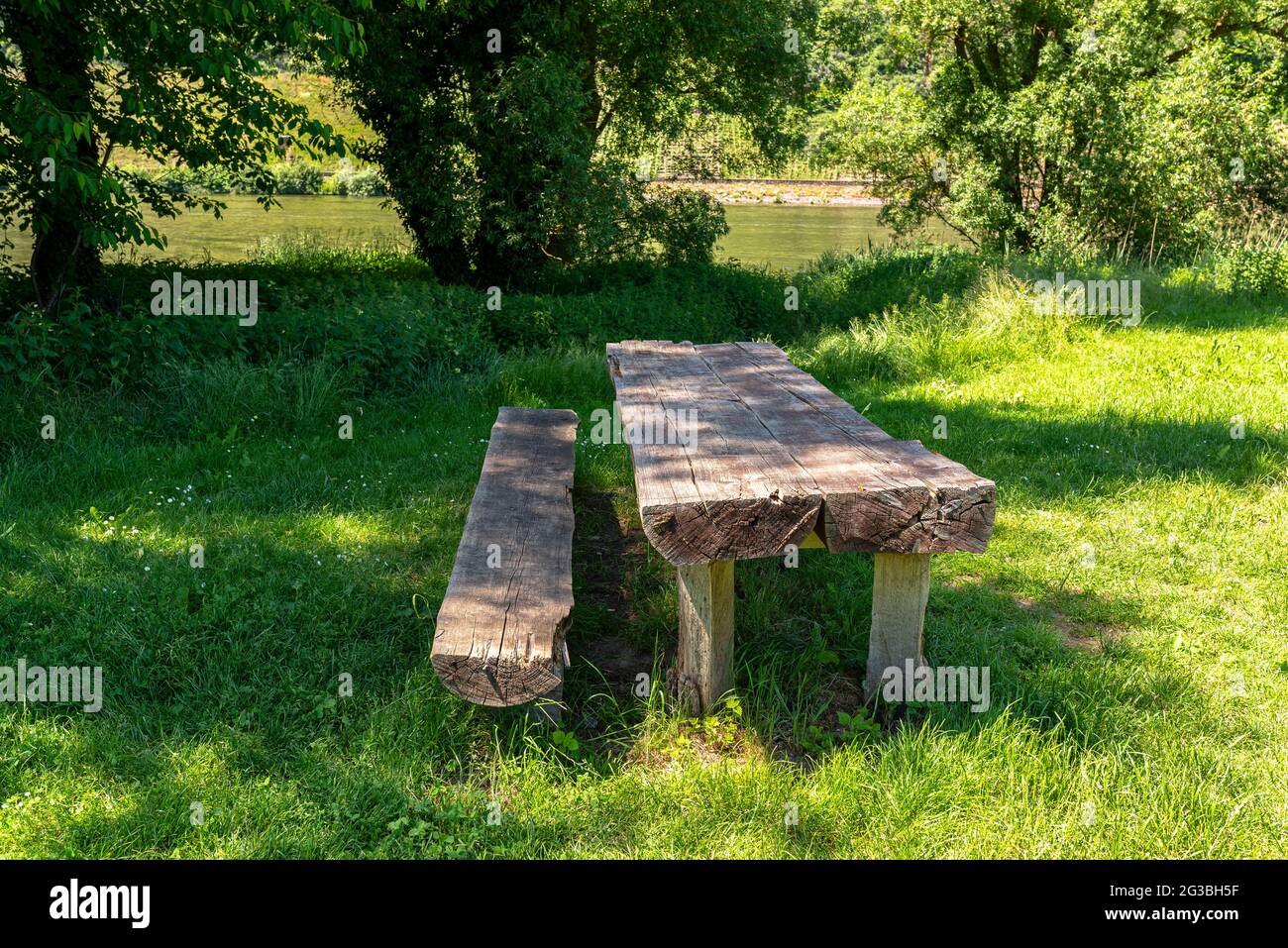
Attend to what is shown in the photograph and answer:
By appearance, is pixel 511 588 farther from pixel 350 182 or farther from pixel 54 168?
pixel 350 182

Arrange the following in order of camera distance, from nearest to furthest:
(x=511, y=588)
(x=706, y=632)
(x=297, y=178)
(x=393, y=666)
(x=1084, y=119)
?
(x=706, y=632) → (x=511, y=588) → (x=393, y=666) → (x=1084, y=119) → (x=297, y=178)

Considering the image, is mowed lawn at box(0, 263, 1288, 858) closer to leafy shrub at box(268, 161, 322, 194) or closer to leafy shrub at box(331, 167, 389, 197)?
leafy shrub at box(331, 167, 389, 197)

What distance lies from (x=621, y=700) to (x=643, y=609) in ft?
2.50

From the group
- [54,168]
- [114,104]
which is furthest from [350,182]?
[54,168]

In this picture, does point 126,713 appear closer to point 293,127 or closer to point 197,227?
point 293,127

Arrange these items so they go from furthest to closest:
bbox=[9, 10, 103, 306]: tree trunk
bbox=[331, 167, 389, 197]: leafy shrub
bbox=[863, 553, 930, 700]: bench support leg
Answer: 1. bbox=[331, 167, 389, 197]: leafy shrub
2. bbox=[9, 10, 103, 306]: tree trunk
3. bbox=[863, 553, 930, 700]: bench support leg

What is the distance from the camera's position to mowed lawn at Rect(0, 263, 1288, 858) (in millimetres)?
2850

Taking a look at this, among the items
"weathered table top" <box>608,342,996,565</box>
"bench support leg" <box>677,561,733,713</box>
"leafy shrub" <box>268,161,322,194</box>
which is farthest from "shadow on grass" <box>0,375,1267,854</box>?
"leafy shrub" <box>268,161,322,194</box>

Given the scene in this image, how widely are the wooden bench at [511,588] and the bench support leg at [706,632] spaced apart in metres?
0.42

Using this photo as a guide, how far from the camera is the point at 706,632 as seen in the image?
339cm

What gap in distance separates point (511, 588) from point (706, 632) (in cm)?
69

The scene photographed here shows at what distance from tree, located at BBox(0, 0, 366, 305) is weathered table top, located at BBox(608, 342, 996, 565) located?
14.3 feet

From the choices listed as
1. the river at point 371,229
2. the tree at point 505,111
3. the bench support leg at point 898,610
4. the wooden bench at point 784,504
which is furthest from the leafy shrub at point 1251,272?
the bench support leg at point 898,610

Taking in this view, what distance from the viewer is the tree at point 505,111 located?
39.3ft
